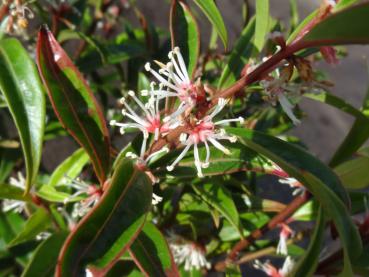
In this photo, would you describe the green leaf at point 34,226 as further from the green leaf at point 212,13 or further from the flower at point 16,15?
the green leaf at point 212,13

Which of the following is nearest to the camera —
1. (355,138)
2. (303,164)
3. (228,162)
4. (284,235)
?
(303,164)

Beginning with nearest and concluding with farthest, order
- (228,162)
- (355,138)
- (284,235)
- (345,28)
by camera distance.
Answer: (345,28) → (228,162) → (355,138) → (284,235)

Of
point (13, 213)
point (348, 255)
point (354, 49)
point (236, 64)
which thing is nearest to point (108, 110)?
point (13, 213)

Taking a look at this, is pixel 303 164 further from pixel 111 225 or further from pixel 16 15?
pixel 16 15

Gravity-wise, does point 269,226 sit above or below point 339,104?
below

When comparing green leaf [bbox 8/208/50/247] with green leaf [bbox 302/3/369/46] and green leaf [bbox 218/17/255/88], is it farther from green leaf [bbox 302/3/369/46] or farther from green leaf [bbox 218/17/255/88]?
green leaf [bbox 302/3/369/46]

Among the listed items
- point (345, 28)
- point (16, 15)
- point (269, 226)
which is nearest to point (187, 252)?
point (269, 226)

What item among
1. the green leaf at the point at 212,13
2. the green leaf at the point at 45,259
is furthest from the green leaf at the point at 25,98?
the green leaf at the point at 212,13
